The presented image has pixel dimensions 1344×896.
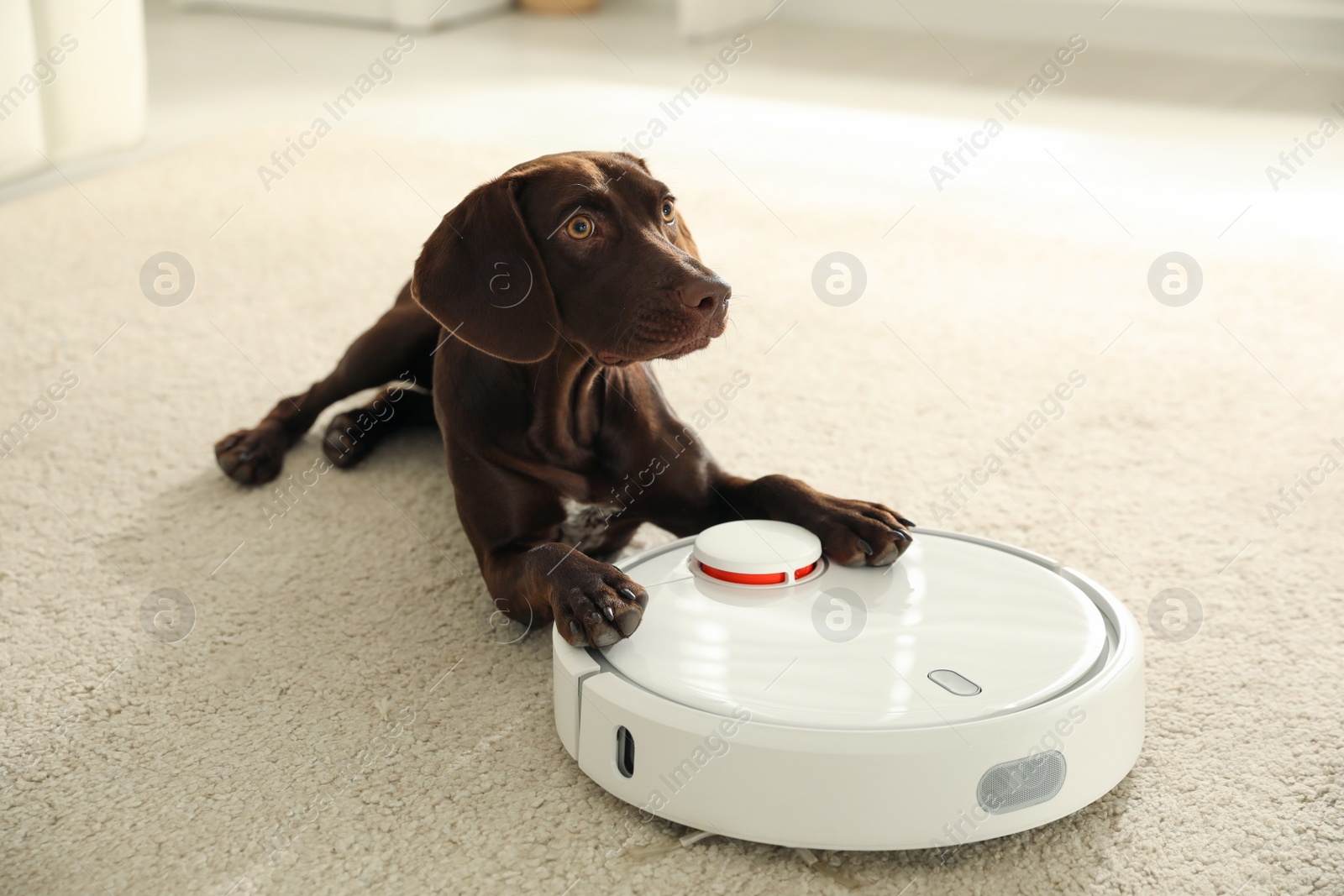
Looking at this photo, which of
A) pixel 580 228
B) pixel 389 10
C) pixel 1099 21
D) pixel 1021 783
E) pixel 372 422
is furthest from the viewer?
pixel 389 10

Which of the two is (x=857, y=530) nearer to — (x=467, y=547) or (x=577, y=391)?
(x=577, y=391)

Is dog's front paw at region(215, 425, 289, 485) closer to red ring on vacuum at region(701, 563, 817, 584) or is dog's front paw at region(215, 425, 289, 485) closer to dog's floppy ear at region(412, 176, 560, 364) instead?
dog's floppy ear at region(412, 176, 560, 364)

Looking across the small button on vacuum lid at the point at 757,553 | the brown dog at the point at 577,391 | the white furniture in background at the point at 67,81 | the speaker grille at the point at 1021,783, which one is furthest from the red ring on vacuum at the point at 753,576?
the white furniture in background at the point at 67,81

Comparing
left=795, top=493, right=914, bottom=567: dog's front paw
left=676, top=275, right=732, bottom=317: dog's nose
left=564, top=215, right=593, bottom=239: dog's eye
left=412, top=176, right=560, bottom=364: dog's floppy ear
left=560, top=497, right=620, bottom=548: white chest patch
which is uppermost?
left=564, top=215, right=593, bottom=239: dog's eye

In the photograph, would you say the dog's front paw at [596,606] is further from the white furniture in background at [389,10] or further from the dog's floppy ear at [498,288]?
the white furniture in background at [389,10]

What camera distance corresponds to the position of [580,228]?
63.7 inches

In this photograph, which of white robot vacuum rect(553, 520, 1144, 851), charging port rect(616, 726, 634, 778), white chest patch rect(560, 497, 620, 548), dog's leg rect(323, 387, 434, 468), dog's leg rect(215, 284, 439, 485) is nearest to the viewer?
white robot vacuum rect(553, 520, 1144, 851)

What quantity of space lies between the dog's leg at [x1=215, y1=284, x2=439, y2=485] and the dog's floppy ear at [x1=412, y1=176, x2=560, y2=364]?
21.9 inches

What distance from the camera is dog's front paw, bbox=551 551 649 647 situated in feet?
4.91

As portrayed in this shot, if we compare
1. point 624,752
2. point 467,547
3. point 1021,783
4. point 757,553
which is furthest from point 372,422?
point 1021,783

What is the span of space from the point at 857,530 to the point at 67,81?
3.19 m

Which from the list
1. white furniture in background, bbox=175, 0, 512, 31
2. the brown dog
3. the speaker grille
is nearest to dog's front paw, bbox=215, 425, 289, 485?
the brown dog

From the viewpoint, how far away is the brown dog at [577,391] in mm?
1580

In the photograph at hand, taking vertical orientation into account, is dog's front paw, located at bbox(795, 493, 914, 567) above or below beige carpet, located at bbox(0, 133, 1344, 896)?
above
